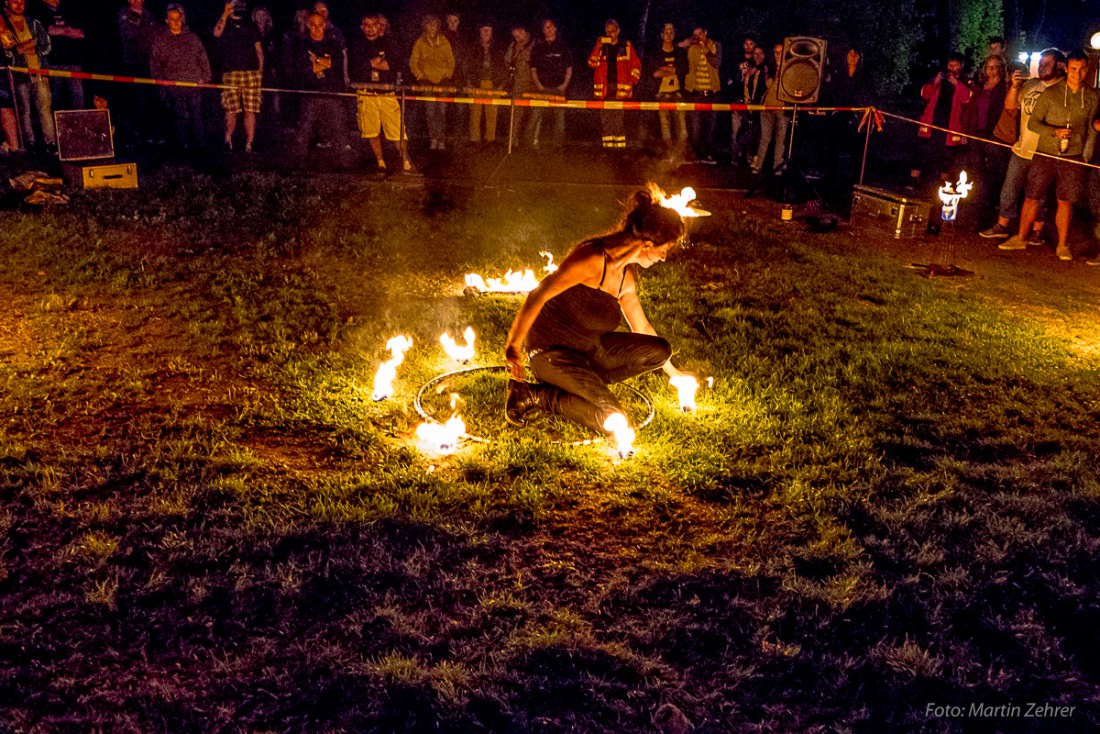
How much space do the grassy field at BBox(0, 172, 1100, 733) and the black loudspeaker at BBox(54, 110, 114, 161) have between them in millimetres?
3843

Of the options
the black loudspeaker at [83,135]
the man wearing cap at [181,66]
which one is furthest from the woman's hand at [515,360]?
the man wearing cap at [181,66]

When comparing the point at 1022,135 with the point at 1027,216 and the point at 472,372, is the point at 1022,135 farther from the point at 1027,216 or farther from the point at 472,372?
the point at 472,372

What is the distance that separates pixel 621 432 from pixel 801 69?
9084 millimetres

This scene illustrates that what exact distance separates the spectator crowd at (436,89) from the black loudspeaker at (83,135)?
1479 millimetres

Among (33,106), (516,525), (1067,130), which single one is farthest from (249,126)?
(516,525)

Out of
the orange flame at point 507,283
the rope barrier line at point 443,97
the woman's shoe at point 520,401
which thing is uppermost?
the rope barrier line at point 443,97

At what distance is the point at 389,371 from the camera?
19.9ft

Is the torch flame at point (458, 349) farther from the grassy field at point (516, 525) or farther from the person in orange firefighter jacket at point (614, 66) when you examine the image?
the person in orange firefighter jacket at point (614, 66)

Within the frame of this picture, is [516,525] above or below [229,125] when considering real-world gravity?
below

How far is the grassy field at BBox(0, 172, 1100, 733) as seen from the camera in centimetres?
352

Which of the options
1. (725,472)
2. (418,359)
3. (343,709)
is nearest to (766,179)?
(418,359)

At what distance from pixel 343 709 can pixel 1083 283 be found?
30.1 ft

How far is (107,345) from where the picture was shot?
674 centimetres

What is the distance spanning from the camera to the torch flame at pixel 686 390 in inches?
237
